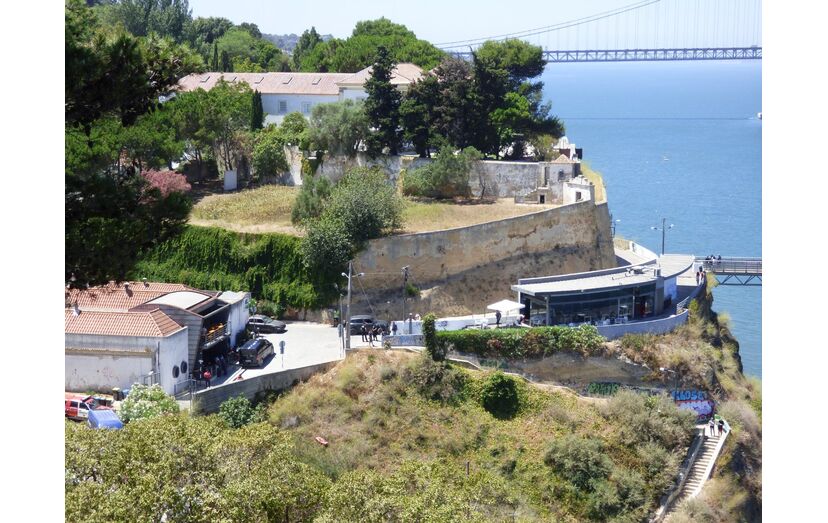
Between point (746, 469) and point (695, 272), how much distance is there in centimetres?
861

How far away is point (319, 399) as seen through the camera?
2855 cm

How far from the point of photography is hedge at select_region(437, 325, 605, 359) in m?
30.2

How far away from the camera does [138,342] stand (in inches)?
1083

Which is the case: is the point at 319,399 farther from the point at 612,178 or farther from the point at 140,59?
the point at 612,178

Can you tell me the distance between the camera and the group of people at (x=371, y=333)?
3067 centimetres

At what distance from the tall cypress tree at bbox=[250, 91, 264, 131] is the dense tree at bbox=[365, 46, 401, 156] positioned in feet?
15.9

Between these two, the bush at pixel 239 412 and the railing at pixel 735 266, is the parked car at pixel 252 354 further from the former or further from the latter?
the railing at pixel 735 266

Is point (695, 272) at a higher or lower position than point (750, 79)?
lower

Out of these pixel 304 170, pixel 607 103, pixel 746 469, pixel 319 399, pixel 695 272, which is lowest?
pixel 746 469

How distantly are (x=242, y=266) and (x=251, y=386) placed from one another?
638 centimetres

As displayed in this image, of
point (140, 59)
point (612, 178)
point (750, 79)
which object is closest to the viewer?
point (140, 59)

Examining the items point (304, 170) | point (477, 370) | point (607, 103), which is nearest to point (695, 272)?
point (477, 370)

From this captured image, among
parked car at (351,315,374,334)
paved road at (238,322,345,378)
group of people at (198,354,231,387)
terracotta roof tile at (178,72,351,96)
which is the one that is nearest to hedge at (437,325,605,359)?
parked car at (351,315,374,334)

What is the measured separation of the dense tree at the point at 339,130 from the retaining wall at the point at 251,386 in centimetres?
1146
